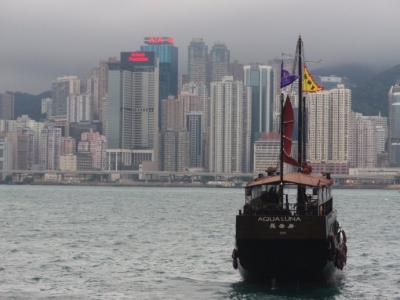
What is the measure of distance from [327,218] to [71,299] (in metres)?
8.64

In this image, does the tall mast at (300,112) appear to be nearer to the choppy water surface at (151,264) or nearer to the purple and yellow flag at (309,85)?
the purple and yellow flag at (309,85)

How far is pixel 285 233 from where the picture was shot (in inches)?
1542

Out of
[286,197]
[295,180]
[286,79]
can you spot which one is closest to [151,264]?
[286,197]

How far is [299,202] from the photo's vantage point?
1635 inches

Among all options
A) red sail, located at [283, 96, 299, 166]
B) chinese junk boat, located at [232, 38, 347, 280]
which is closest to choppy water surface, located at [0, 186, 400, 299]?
chinese junk boat, located at [232, 38, 347, 280]

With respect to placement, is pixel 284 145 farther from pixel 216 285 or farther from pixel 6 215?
pixel 6 215

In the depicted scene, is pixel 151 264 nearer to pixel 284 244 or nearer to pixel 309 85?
pixel 309 85

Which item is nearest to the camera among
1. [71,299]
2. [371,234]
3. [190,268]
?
[71,299]

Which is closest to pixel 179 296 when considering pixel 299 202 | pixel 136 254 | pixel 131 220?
pixel 299 202

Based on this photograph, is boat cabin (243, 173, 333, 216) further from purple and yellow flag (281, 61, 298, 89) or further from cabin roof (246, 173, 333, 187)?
purple and yellow flag (281, 61, 298, 89)

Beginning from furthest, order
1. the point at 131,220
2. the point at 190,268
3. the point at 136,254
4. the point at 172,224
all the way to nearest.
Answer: the point at 131,220 < the point at 172,224 < the point at 136,254 < the point at 190,268

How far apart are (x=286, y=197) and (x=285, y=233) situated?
2.97m

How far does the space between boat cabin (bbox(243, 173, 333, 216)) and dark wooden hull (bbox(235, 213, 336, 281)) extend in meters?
0.64

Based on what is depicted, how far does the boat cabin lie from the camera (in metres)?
40.4
